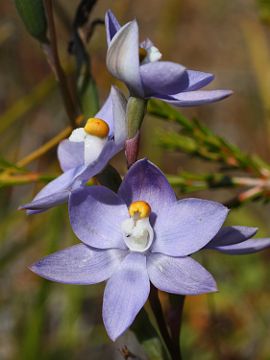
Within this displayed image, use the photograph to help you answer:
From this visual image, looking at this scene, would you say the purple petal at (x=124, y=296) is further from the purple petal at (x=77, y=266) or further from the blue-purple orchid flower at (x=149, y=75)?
the blue-purple orchid flower at (x=149, y=75)

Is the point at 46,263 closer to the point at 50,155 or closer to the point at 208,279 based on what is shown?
the point at 208,279

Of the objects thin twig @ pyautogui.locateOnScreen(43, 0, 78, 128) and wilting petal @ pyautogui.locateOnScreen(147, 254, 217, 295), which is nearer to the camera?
wilting petal @ pyautogui.locateOnScreen(147, 254, 217, 295)

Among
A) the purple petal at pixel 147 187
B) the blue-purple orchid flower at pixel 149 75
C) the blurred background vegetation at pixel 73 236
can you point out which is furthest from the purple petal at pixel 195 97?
the blurred background vegetation at pixel 73 236

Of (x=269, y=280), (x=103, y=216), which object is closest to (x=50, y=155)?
(x=269, y=280)

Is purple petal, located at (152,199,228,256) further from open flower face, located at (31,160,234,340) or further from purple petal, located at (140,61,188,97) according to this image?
purple petal, located at (140,61,188,97)

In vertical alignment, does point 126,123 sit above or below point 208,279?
above

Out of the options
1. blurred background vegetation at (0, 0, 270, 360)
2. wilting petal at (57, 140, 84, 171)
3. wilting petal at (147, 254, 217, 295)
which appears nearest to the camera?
wilting petal at (147, 254, 217, 295)

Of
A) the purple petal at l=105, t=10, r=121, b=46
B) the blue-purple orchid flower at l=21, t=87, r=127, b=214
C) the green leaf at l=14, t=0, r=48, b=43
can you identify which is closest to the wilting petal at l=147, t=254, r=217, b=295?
the blue-purple orchid flower at l=21, t=87, r=127, b=214
